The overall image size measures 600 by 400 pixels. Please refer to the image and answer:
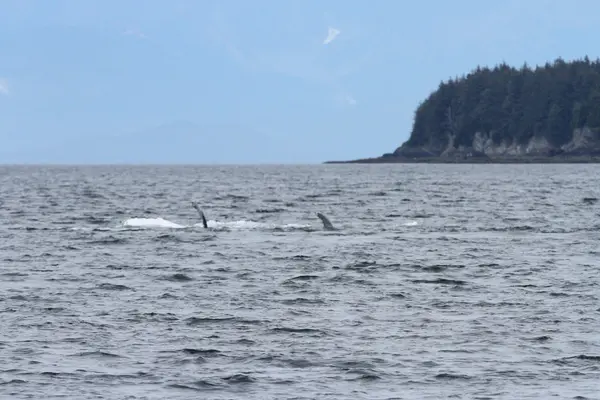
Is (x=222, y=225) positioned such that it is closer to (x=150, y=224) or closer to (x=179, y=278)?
(x=150, y=224)

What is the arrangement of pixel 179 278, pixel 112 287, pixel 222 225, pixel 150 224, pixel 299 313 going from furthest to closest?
1. pixel 150 224
2. pixel 222 225
3. pixel 179 278
4. pixel 112 287
5. pixel 299 313

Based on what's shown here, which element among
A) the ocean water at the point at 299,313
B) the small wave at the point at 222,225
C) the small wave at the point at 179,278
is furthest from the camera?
the small wave at the point at 222,225

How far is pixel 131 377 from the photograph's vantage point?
59.0 feet

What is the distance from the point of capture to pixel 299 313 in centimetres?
2378

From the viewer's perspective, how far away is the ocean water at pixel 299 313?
17875mm

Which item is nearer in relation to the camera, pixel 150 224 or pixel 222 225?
pixel 222 225

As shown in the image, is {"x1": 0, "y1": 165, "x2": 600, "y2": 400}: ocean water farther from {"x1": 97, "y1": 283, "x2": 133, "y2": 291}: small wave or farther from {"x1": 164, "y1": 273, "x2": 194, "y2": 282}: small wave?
{"x1": 97, "y1": 283, "x2": 133, "y2": 291}: small wave

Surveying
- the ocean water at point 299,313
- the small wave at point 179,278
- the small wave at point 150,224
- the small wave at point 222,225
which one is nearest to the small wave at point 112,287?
the ocean water at point 299,313

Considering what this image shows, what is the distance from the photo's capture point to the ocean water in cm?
1788

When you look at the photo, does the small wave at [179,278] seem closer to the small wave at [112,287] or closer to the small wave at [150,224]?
the small wave at [112,287]

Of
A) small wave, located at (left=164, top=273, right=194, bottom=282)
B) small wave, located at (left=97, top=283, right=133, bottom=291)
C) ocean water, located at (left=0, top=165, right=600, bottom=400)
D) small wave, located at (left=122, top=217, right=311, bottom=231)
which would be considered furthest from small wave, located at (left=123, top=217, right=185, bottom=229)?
small wave, located at (left=97, top=283, right=133, bottom=291)

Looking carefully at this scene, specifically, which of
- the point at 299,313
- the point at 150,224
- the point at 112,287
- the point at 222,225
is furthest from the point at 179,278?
the point at 150,224

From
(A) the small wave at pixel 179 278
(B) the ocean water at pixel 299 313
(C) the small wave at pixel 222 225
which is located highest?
(C) the small wave at pixel 222 225

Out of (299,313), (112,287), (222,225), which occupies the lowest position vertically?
(299,313)
